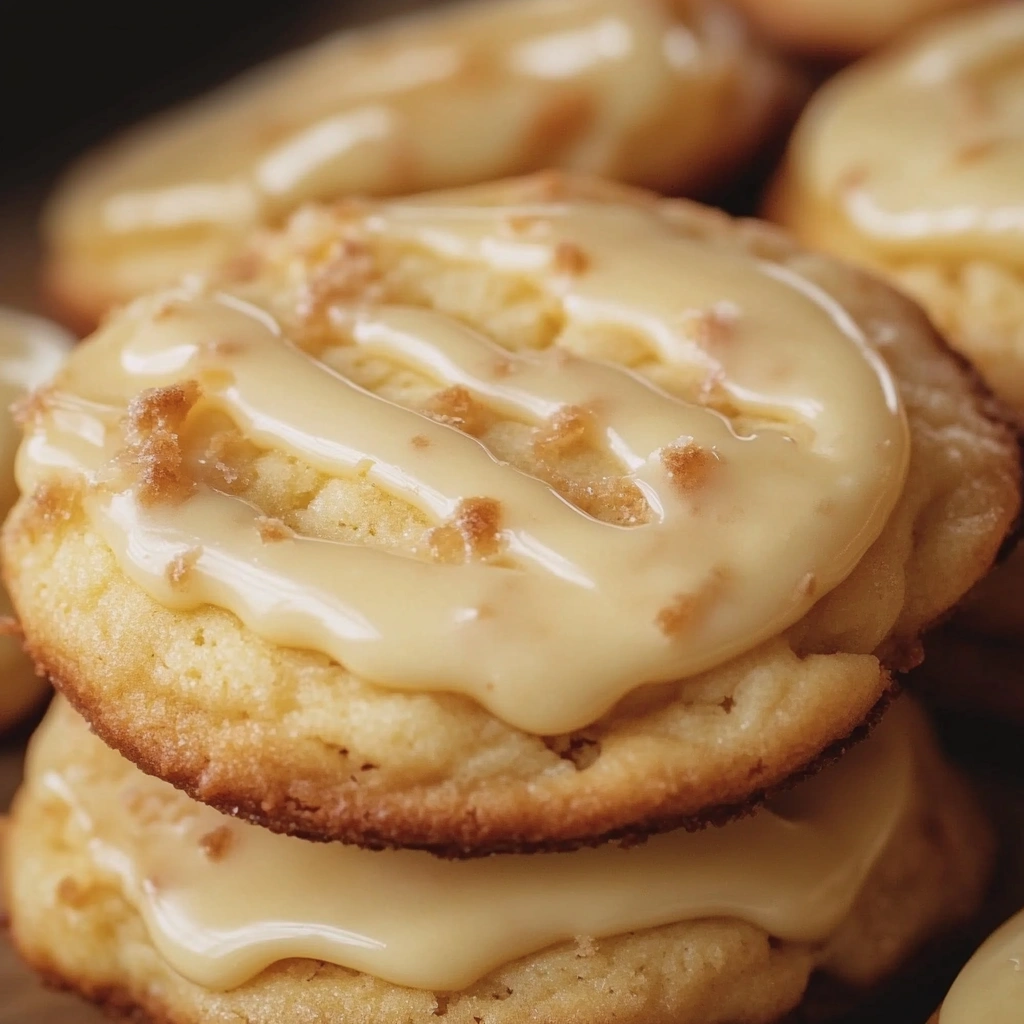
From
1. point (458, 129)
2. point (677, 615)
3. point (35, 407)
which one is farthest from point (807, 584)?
point (458, 129)

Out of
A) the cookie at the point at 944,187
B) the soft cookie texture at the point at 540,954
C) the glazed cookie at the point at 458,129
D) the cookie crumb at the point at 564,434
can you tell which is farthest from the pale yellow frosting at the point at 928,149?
the cookie crumb at the point at 564,434

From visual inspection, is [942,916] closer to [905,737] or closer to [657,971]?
[905,737]

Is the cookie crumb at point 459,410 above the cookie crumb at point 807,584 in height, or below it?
above

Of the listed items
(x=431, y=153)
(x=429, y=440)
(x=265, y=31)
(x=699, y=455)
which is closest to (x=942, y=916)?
(x=699, y=455)

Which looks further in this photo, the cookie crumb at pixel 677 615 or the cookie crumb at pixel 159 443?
the cookie crumb at pixel 159 443

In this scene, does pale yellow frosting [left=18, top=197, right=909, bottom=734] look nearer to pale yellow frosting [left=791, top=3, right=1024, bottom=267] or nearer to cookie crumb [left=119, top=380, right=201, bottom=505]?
cookie crumb [left=119, top=380, right=201, bottom=505]

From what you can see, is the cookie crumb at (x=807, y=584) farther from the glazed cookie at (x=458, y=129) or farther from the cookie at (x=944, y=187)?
the glazed cookie at (x=458, y=129)
